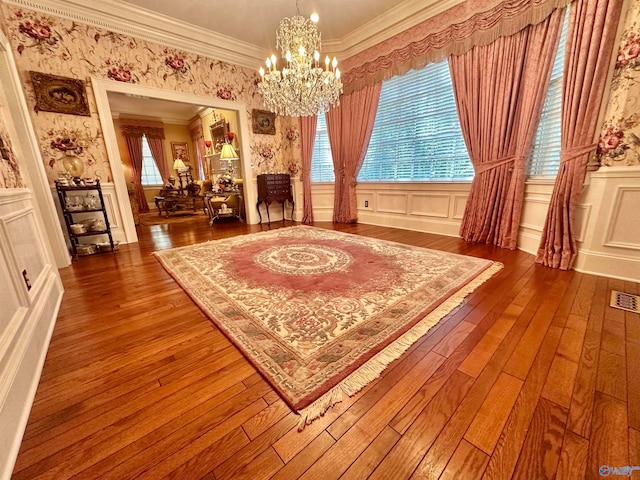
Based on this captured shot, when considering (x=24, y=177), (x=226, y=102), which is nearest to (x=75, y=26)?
(x=226, y=102)

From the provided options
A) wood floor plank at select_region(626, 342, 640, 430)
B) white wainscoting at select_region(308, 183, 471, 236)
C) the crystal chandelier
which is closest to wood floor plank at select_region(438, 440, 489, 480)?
wood floor plank at select_region(626, 342, 640, 430)

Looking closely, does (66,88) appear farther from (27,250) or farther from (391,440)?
(391,440)

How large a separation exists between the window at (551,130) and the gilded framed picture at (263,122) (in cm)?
405

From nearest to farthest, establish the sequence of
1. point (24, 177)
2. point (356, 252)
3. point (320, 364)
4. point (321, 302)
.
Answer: point (320, 364) → point (321, 302) → point (24, 177) → point (356, 252)

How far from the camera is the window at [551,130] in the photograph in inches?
92.7

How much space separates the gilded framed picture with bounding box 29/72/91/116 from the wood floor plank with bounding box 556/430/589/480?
504 cm

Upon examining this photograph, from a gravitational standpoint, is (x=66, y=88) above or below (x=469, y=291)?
above

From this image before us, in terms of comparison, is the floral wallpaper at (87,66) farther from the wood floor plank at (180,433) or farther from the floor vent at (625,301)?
the floor vent at (625,301)

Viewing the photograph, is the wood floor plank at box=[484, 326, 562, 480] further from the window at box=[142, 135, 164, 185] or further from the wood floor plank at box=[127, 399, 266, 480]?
the window at box=[142, 135, 164, 185]

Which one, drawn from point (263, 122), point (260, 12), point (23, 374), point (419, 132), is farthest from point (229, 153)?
point (23, 374)

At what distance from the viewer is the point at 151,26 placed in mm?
3383

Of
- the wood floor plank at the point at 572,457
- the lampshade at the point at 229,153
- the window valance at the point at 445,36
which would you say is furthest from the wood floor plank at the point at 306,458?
the lampshade at the point at 229,153

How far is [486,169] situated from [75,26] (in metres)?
5.22

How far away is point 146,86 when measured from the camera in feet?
11.6
